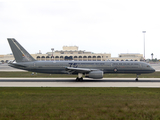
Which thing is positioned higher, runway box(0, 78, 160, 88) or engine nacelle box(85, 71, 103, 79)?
engine nacelle box(85, 71, 103, 79)

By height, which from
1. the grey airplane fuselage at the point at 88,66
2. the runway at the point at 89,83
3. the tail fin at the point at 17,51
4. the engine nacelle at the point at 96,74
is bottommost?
the runway at the point at 89,83

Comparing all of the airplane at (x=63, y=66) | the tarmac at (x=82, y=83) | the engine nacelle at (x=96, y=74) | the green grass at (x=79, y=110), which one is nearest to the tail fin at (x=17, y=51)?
the airplane at (x=63, y=66)

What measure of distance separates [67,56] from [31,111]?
125311mm

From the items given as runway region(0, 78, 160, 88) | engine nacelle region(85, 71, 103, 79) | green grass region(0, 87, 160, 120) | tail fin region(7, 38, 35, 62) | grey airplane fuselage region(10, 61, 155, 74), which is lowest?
runway region(0, 78, 160, 88)

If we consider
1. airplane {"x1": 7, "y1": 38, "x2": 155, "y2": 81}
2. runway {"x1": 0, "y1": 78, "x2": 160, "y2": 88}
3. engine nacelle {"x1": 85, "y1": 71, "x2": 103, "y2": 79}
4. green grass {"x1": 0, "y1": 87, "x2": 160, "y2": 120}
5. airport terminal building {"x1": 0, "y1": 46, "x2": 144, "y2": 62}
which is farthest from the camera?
airport terminal building {"x1": 0, "y1": 46, "x2": 144, "y2": 62}

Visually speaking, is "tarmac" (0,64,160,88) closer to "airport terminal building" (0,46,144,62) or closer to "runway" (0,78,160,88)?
"runway" (0,78,160,88)

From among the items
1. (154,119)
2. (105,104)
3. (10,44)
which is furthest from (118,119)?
(10,44)

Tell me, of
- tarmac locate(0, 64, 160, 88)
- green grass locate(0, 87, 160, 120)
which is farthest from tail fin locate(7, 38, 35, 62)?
green grass locate(0, 87, 160, 120)

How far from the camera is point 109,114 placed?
1206 cm

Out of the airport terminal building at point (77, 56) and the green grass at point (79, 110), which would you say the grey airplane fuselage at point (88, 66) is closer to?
the green grass at point (79, 110)

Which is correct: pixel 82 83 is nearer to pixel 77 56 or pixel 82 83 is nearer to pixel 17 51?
pixel 17 51

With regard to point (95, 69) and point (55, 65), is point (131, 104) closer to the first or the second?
point (95, 69)

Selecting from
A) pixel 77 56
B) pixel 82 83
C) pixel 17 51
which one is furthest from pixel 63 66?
pixel 77 56

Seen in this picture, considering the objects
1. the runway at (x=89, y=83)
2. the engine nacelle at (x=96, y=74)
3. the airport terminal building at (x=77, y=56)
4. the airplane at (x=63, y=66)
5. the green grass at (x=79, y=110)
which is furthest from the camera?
the airport terminal building at (x=77, y=56)
